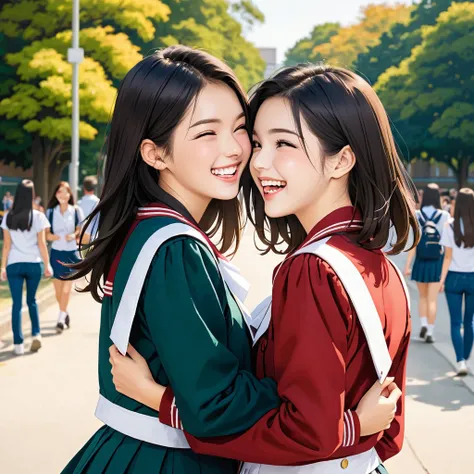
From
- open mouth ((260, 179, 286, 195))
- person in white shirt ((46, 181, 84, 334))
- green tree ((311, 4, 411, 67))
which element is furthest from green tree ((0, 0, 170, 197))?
green tree ((311, 4, 411, 67))

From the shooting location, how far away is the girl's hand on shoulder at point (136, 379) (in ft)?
7.41

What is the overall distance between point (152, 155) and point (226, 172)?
23 cm

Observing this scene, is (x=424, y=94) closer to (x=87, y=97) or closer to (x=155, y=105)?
(x=87, y=97)

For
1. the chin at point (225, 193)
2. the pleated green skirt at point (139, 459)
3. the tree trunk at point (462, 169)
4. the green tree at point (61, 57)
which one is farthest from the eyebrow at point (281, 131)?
the tree trunk at point (462, 169)

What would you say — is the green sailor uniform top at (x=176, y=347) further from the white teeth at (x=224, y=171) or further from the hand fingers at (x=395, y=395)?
the hand fingers at (x=395, y=395)

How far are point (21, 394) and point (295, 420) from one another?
555 cm

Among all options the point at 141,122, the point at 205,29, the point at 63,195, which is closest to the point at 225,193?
the point at 141,122

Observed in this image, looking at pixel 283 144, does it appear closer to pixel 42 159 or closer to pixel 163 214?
pixel 163 214

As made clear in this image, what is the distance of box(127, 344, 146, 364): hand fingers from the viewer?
229 centimetres

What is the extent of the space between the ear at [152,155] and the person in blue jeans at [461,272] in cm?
669

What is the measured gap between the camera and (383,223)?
94.0 inches

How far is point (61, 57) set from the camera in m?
24.9

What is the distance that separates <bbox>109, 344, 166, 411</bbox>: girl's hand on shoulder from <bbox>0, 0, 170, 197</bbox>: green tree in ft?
73.9

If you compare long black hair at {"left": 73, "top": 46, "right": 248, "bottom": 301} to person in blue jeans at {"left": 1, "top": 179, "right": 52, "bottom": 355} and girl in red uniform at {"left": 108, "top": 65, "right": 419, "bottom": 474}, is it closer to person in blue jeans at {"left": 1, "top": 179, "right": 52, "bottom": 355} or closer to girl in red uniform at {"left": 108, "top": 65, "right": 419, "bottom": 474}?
girl in red uniform at {"left": 108, "top": 65, "right": 419, "bottom": 474}
